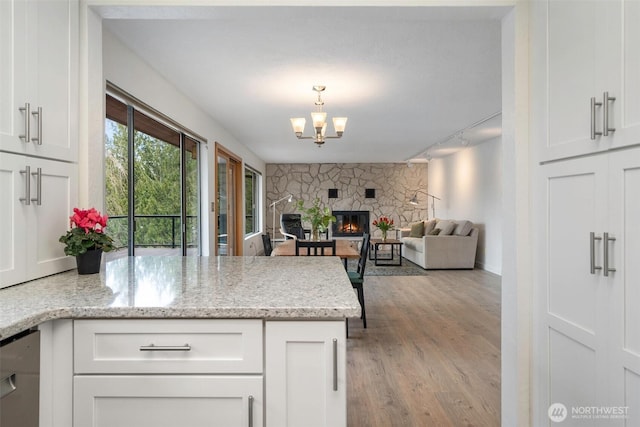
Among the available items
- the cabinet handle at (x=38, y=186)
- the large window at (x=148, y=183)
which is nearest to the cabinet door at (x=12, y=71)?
the cabinet handle at (x=38, y=186)

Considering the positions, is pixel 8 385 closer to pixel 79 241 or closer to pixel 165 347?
pixel 165 347

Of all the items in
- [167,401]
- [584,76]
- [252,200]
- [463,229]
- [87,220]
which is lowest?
[167,401]

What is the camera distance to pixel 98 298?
4.32ft

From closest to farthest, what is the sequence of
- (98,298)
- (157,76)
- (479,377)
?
(98,298) < (479,377) < (157,76)

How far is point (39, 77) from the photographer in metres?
1.58

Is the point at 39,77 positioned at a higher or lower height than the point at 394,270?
higher

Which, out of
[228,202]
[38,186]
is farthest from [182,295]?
[228,202]

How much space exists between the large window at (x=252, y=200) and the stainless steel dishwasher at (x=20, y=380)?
728 cm

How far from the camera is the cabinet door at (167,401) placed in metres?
1.20

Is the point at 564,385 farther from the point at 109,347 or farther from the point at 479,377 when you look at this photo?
the point at 109,347

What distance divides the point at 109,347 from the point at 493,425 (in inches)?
75.5

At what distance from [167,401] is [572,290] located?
1421 millimetres

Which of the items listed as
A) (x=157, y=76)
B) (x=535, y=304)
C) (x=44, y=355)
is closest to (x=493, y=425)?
(x=535, y=304)

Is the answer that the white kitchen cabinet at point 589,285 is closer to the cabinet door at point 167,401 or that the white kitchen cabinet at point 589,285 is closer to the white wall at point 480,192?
the cabinet door at point 167,401
